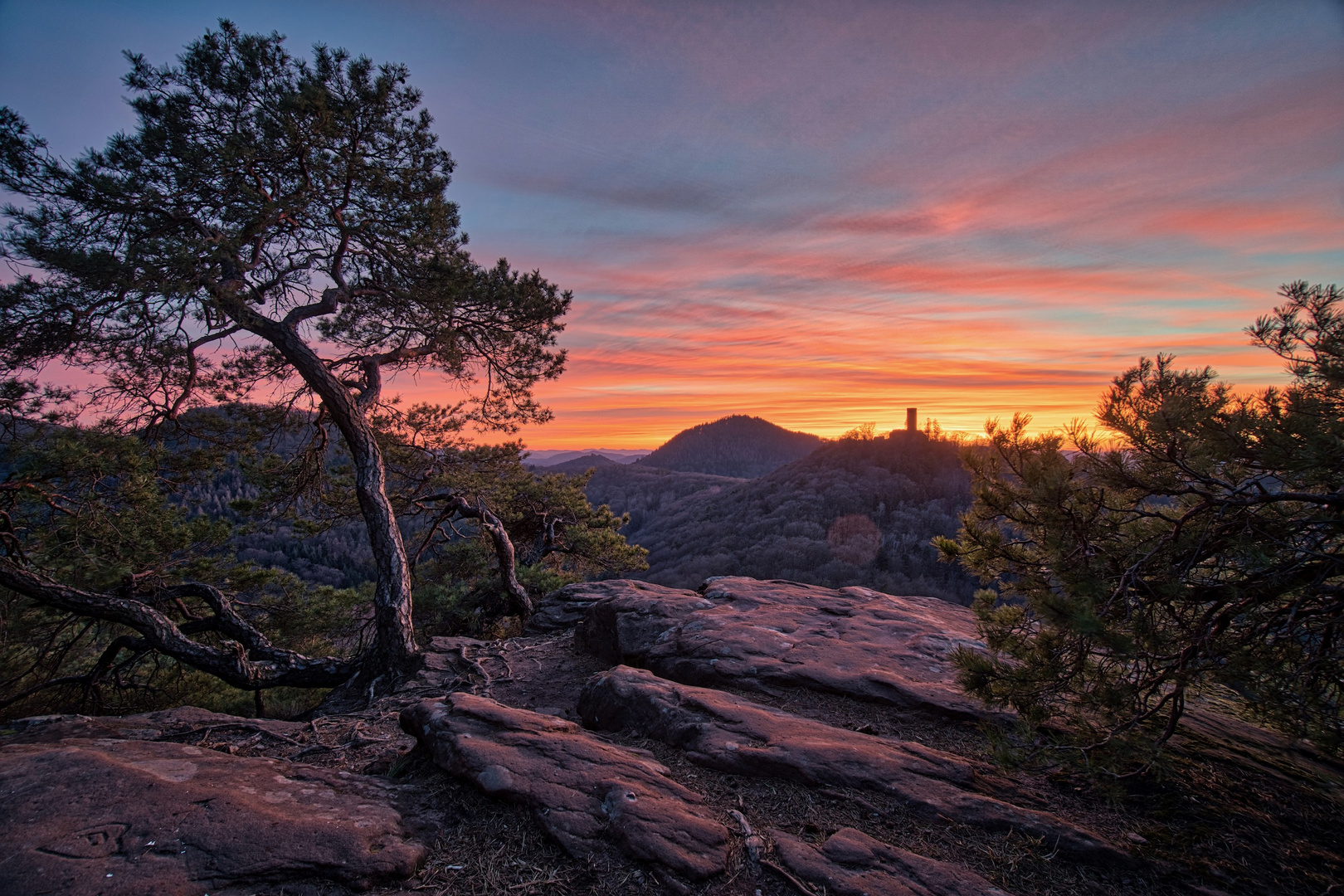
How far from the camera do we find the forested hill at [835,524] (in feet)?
78.6

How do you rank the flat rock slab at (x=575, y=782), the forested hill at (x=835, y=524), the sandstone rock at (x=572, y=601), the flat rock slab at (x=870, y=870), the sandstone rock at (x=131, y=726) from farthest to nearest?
the forested hill at (x=835, y=524), the sandstone rock at (x=572, y=601), the sandstone rock at (x=131, y=726), the flat rock slab at (x=575, y=782), the flat rock slab at (x=870, y=870)

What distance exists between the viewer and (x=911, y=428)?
3478 cm

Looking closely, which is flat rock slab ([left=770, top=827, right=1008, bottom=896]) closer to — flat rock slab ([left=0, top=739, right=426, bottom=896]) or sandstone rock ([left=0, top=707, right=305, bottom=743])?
flat rock slab ([left=0, top=739, right=426, bottom=896])

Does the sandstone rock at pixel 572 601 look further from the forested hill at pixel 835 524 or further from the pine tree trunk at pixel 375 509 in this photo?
the forested hill at pixel 835 524

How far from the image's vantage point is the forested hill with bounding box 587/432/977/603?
24.0 metres

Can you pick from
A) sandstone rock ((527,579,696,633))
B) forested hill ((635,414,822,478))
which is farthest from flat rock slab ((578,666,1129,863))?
forested hill ((635,414,822,478))

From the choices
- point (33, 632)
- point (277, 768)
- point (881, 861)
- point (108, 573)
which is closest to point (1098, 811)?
point (881, 861)

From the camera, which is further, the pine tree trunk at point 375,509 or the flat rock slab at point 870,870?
the pine tree trunk at point 375,509

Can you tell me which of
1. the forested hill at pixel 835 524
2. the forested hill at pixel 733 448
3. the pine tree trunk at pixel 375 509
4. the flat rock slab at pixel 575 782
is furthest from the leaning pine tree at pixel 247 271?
the forested hill at pixel 733 448

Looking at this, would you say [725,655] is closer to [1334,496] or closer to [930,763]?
[930,763]

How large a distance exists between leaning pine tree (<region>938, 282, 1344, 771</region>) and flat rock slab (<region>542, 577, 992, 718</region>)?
148 centimetres

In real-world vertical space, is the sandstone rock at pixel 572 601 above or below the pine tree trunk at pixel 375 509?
below

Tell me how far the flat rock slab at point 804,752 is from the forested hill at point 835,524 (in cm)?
1392

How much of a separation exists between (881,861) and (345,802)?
2718 millimetres
